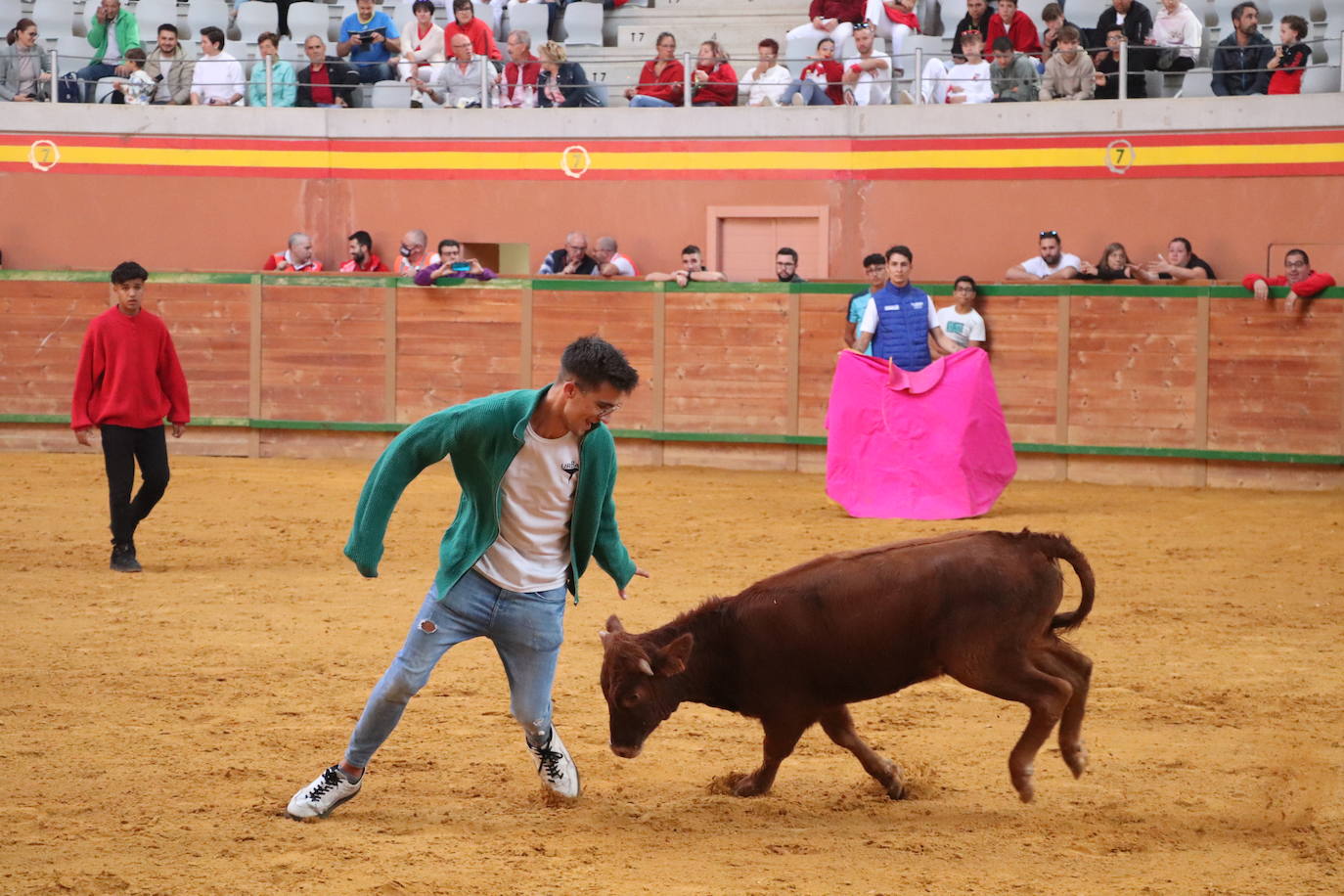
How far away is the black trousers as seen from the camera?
9.29 meters

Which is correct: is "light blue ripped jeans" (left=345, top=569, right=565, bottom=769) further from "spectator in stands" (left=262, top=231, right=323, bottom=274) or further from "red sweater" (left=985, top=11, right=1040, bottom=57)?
"red sweater" (left=985, top=11, right=1040, bottom=57)

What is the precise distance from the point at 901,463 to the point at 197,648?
6100mm

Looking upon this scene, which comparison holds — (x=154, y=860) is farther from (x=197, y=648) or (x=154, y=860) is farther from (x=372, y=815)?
(x=197, y=648)

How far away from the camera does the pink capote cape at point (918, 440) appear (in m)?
11.8

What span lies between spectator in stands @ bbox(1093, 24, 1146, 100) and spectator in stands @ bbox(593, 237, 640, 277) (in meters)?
4.81

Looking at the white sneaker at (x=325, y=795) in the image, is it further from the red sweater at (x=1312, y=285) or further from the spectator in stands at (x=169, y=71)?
the spectator in stands at (x=169, y=71)

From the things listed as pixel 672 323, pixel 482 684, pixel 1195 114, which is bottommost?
pixel 482 684

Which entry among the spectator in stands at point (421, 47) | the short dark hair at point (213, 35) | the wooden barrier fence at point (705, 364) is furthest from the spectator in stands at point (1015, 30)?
the short dark hair at point (213, 35)

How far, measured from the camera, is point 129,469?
30.8 ft

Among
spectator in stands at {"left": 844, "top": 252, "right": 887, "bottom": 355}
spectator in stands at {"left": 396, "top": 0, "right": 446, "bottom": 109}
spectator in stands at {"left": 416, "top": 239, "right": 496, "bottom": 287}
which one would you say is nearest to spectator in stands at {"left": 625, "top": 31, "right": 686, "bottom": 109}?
spectator in stands at {"left": 396, "top": 0, "right": 446, "bottom": 109}

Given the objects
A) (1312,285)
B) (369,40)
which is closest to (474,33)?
(369,40)

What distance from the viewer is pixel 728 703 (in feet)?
16.9

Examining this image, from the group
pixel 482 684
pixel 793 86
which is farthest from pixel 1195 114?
pixel 482 684

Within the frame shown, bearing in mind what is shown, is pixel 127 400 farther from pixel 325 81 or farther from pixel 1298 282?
pixel 1298 282
